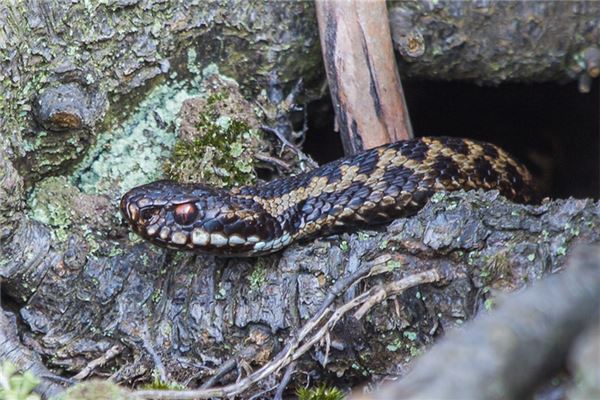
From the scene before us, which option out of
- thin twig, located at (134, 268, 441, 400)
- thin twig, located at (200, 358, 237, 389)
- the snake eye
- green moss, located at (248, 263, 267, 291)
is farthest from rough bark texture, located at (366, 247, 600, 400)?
the snake eye

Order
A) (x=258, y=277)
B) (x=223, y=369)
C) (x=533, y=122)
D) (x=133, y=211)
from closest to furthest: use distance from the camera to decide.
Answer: (x=223, y=369), (x=133, y=211), (x=258, y=277), (x=533, y=122)

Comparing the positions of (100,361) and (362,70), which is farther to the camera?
(362,70)

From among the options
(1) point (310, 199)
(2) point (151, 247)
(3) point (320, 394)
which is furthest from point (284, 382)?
(2) point (151, 247)

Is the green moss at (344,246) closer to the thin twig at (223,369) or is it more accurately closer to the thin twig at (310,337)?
the thin twig at (310,337)

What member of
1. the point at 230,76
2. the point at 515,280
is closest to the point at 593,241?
the point at 515,280

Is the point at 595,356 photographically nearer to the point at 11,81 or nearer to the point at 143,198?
the point at 143,198

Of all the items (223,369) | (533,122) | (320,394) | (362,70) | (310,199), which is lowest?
(320,394)

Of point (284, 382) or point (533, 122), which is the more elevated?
point (533, 122)

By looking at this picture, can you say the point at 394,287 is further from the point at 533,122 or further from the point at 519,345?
the point at 533,122
